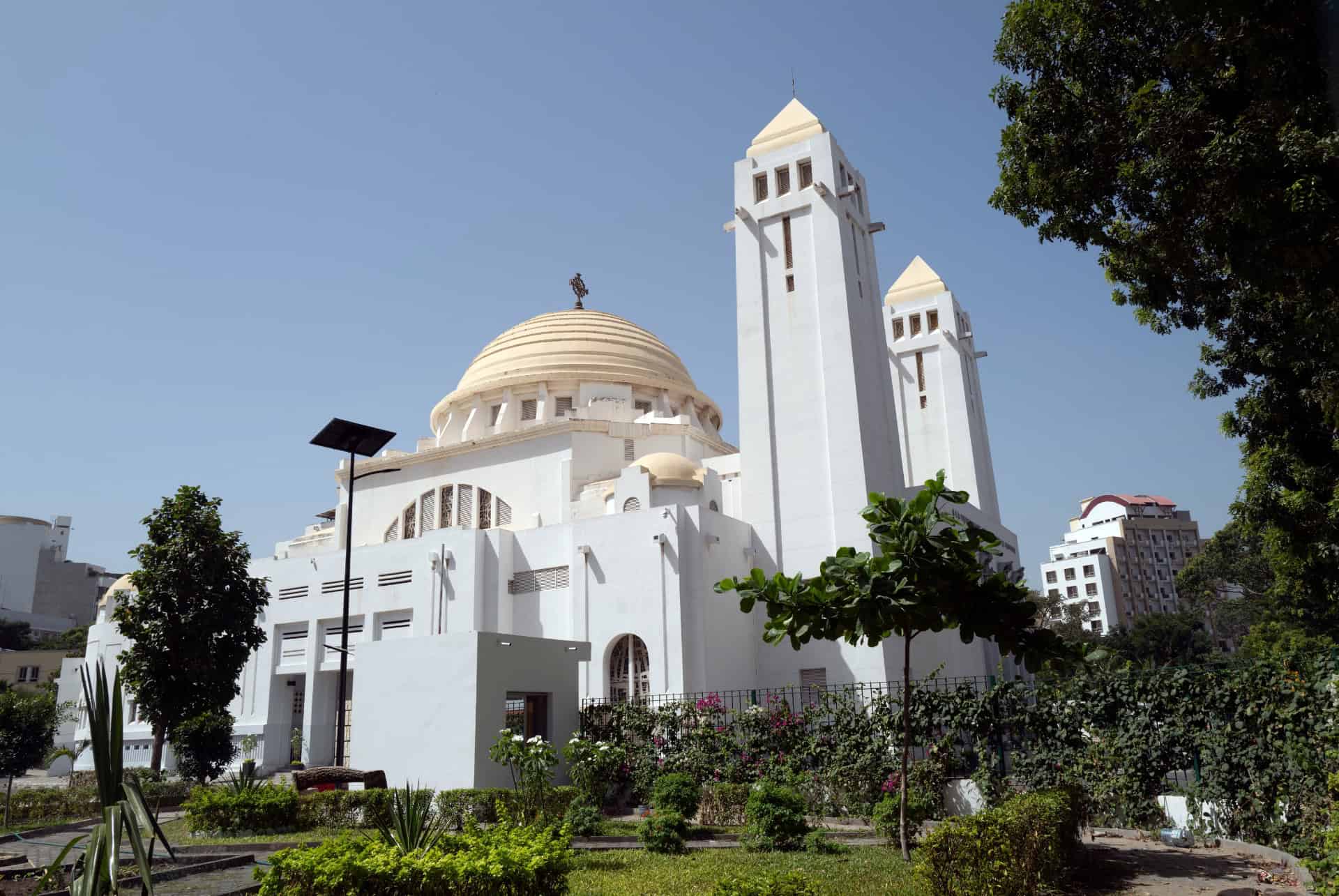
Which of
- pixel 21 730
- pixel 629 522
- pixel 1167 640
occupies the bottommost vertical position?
pixel 21 730

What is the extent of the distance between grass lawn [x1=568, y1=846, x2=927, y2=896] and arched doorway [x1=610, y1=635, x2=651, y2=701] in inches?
430

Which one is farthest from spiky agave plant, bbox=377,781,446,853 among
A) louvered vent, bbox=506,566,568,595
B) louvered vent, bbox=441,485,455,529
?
louvered vent, bbox=441,485,455,529

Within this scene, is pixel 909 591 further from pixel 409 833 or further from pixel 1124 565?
pixel 1124 565

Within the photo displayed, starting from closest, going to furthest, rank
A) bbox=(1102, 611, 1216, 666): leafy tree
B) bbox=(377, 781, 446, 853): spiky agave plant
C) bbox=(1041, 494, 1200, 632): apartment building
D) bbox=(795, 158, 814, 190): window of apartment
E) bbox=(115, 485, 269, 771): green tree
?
bbox=(377, 781, 446, 853): spiky agave plant → bbox=(115, 485, 269, 771): green tree → bbox=(795, 158, 814, 190): window of apartment → bbox=(1102, 611, 1216, 666): leafy tree → bbox=(1041, 494, 1200, 632): apartment building

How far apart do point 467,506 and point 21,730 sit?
1352 cm

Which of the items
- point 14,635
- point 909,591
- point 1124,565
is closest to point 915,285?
point 909,591

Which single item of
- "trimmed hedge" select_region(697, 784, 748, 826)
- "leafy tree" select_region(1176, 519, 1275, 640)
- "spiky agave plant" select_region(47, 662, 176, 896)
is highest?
"leafy tree" select_region(1176, 519, 1275, 640)

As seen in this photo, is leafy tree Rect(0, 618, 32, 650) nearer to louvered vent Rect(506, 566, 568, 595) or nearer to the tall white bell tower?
louvered vent Rect(506, 566, 568, 595)

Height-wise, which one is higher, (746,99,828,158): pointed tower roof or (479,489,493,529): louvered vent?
(746,99,828,158): pointed tower roof

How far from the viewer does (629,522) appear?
23719mm

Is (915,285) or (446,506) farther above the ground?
(915,285)

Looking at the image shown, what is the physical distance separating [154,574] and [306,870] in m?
16.6

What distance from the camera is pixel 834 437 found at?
24047 mm

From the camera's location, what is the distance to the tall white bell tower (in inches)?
939
